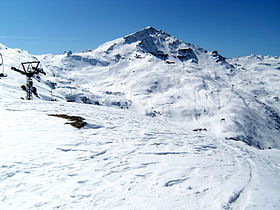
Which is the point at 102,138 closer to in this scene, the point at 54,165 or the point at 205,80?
the point at 54,165

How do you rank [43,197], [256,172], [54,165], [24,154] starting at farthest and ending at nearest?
[256,172]
[24,154]
[54,165]
[43,197]

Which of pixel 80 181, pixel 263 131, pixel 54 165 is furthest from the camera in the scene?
pixel 263 131

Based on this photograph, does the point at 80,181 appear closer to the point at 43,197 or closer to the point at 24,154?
the point at 43,197

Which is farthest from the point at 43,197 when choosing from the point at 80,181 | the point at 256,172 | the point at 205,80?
the point at 205,80

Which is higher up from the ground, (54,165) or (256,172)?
(54,165)

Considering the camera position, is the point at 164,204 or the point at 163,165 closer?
the point at 164,204

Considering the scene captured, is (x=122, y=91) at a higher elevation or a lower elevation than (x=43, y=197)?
higher

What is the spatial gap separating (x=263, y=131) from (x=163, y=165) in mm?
140195

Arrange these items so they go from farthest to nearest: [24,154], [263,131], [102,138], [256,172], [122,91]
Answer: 1. [122,91]
2. [263,131]
3. [102,138]
4. [256,172]
5. [24,154]

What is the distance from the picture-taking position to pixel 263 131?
126438mm

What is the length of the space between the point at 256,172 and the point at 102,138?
7.13 meters

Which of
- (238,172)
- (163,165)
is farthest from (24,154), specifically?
(238,172)

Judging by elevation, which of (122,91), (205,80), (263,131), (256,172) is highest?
(205,80)

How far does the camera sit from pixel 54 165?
7012 millimetres
